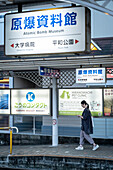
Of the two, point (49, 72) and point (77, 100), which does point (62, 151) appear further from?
point (49, 72)

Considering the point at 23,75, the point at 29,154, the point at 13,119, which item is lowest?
the point at 29,154

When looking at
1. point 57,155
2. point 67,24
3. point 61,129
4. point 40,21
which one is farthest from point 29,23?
point 61,129

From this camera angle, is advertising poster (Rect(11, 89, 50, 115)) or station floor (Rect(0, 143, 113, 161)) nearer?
station floor (Rect(0, 143, 113, 161))

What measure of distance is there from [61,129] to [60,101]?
5.79 ft

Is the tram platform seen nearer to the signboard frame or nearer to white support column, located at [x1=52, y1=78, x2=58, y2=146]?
white support column, located at [x1=52, y1=78, x2=58, y2=146]

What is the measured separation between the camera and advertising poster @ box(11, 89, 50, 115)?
14.4 m

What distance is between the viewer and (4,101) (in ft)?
49.8

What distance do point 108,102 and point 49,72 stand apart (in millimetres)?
2457

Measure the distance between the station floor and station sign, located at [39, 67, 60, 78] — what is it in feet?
8.82

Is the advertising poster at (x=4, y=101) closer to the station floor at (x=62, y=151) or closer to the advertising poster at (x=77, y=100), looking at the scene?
the station floor at (x=62, y=151)

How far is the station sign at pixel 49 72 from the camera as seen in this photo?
1277cm

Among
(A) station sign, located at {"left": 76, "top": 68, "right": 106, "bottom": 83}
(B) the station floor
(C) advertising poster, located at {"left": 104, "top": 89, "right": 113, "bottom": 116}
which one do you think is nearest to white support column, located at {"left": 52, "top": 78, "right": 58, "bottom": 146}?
(B) the station floor

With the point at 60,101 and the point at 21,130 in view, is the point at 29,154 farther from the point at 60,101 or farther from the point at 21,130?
the point at 21,130

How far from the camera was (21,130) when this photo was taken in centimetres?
1638
